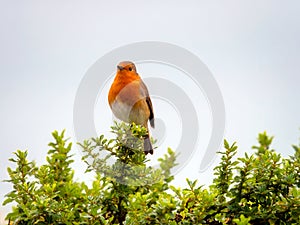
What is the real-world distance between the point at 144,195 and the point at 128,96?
2531mm

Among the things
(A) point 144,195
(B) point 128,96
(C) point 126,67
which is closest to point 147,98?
(B) point 128,96

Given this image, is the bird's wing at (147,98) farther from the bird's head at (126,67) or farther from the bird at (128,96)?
the bird's head at (126,67)

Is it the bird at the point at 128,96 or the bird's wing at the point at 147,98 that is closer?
the bird at the point at 128,96

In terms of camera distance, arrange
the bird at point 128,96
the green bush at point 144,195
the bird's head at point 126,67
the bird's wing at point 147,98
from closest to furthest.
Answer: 1. the green bush at point 144,195
2. the bird at point 128,96
3. the bird's head at point 126,67
4. the bird's wing at point 147,98

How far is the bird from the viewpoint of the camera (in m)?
5.48

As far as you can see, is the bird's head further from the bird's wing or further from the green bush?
the green bush

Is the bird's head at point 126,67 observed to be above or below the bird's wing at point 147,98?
above

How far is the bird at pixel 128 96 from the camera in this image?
5477mm

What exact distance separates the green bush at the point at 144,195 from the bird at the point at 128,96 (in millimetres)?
1904

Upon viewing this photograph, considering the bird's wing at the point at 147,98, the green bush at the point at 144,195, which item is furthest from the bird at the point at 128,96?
the green bush at the point at 144,195

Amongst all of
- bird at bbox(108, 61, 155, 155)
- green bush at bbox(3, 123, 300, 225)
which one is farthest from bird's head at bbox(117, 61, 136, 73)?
green bush at bbox(3, 123, 300, 225)

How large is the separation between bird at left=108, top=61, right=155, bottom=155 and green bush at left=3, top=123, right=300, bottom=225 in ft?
6.25

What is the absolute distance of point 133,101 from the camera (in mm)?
5582

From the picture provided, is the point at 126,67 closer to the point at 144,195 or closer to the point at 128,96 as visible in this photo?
the point at 128,96
